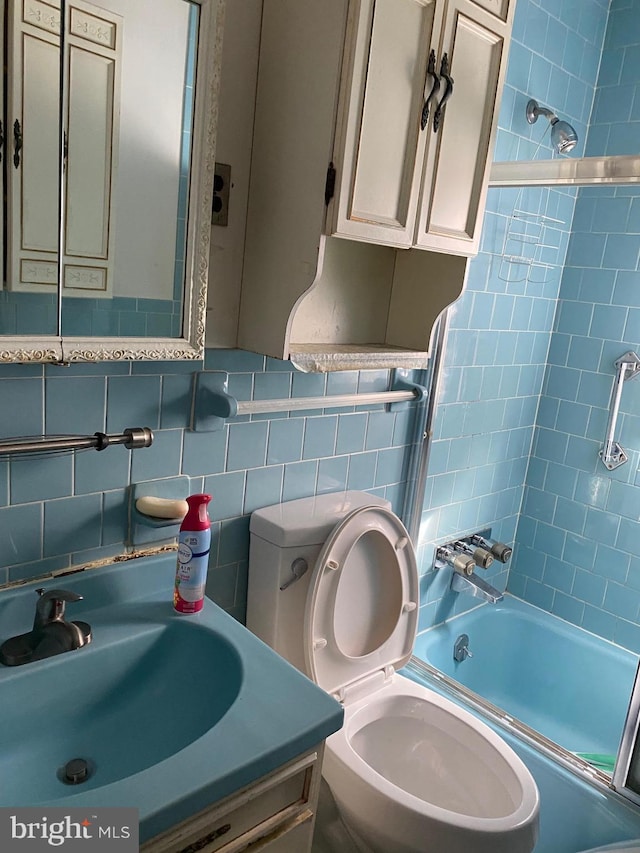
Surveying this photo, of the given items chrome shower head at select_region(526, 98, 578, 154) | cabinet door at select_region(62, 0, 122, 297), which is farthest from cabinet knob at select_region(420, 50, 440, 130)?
chrome shower head at select_region(526, 98, 578, 154)

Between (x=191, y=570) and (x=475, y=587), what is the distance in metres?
1.29

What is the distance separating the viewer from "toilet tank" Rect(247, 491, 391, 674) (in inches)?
57.3

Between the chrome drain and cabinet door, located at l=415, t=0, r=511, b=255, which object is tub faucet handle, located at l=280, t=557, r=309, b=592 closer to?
the chrome drain

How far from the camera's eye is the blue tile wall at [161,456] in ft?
3.76

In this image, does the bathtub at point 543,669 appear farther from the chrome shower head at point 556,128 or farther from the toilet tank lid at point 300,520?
the chrome shower head at point 556,128

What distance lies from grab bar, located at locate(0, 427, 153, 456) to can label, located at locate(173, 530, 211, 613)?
0.19 meters

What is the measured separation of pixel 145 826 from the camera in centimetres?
80

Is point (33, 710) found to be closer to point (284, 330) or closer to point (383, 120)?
point (284, 330)

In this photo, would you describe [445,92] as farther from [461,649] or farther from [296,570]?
[461,649]

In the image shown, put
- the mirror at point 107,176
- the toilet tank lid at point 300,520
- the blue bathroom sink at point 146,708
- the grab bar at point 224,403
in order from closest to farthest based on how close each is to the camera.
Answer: the blue bathroom sink at point 146,708
the mirror at point 107,176
the grab bar at point 224,403
the toilet tank lid at point 300,520

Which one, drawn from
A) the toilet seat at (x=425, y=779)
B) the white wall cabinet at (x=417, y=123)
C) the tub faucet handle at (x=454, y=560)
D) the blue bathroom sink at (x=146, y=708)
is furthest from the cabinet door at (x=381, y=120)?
the tub faucet handle at (x=454, y=560)

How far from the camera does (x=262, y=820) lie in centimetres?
99

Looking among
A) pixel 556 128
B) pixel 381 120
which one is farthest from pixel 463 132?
pixel 556 128

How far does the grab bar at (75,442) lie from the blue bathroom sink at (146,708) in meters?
0.25
